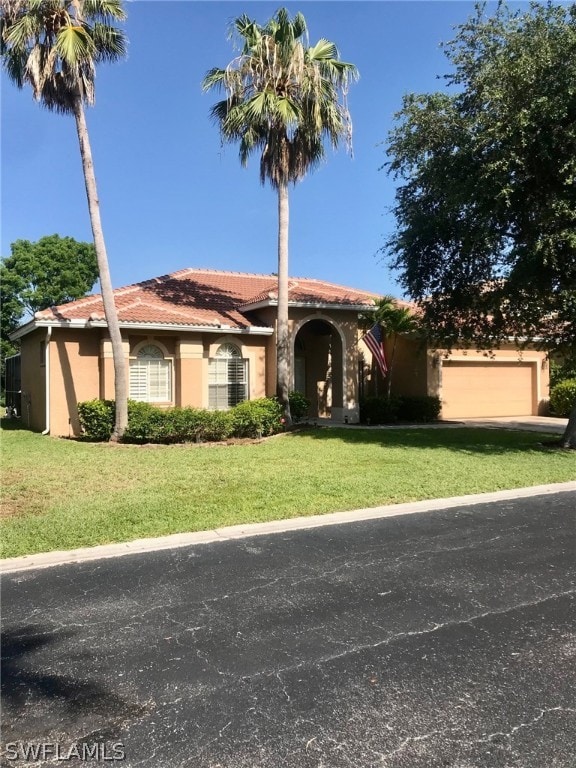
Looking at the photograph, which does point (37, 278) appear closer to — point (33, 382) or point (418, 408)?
point (33, 382)

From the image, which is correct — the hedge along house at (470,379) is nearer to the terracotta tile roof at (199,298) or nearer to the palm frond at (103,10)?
the terracotta tile roof at (199,298)

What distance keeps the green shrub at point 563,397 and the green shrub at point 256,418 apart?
13214mm

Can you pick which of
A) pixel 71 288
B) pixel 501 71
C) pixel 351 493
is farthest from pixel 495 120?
pixel 71 288

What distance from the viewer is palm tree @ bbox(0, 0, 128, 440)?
540 inches

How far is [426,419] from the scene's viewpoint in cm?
2150

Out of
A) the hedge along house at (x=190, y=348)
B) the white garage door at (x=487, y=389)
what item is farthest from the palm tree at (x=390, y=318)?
the white garage door at (x=487, y=389)

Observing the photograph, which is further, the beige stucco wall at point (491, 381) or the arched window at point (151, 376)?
the beige stucco wall at point (491, 381)

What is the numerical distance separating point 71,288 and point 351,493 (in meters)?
40.4

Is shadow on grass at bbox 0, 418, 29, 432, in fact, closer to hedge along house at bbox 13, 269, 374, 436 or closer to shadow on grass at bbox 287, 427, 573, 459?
hedge along house at bbox 13, 269, 374, 436

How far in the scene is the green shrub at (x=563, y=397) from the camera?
23547mm

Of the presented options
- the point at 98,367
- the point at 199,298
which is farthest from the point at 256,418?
the point at 199,298

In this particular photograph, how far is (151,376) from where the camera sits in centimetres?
1838

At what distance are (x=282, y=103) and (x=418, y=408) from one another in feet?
37.3

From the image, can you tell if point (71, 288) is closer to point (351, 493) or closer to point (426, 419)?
point (426, 419)
